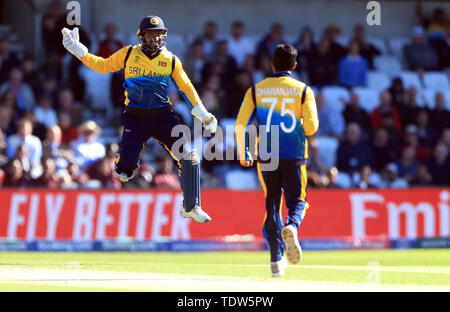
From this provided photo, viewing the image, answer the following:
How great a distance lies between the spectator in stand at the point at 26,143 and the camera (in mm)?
17250

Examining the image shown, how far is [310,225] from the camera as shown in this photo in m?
17.5

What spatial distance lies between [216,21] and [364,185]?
23.8 feet

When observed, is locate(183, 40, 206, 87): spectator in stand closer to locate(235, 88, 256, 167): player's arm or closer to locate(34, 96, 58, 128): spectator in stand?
locate(34, 96, 58, 128): spectator in stand

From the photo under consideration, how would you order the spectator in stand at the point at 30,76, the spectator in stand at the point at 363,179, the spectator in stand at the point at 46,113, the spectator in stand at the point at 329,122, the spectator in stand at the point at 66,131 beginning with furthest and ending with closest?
the spectator in stand at the point at 329,122 → the spectator in stand at the point at 30,76 → the spectator in stand at the point at 46,113 → the spectator in stand at the point at 363,179 → the spectator in stand at the point at 66,131

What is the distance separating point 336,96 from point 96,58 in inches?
432

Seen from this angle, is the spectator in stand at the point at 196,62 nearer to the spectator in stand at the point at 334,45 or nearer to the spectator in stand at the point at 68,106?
the spectator in stand at the point at 68,106

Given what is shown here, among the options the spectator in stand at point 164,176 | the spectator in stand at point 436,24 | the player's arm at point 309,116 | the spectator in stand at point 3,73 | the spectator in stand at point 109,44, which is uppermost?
the spectator in stand at point 436,24

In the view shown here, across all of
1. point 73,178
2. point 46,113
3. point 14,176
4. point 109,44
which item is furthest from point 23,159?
point 109,44

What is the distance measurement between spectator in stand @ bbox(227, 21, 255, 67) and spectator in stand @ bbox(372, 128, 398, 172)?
3.49 meters

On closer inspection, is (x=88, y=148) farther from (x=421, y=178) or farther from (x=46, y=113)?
(x=421, y=178)

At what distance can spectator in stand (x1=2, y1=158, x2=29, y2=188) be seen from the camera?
54.4 feet

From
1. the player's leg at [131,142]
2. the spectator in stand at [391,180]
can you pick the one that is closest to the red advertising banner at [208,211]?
the spectator in stand at [391,180]

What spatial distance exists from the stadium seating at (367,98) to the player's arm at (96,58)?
37.6 ft

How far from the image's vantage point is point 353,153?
19125mm
